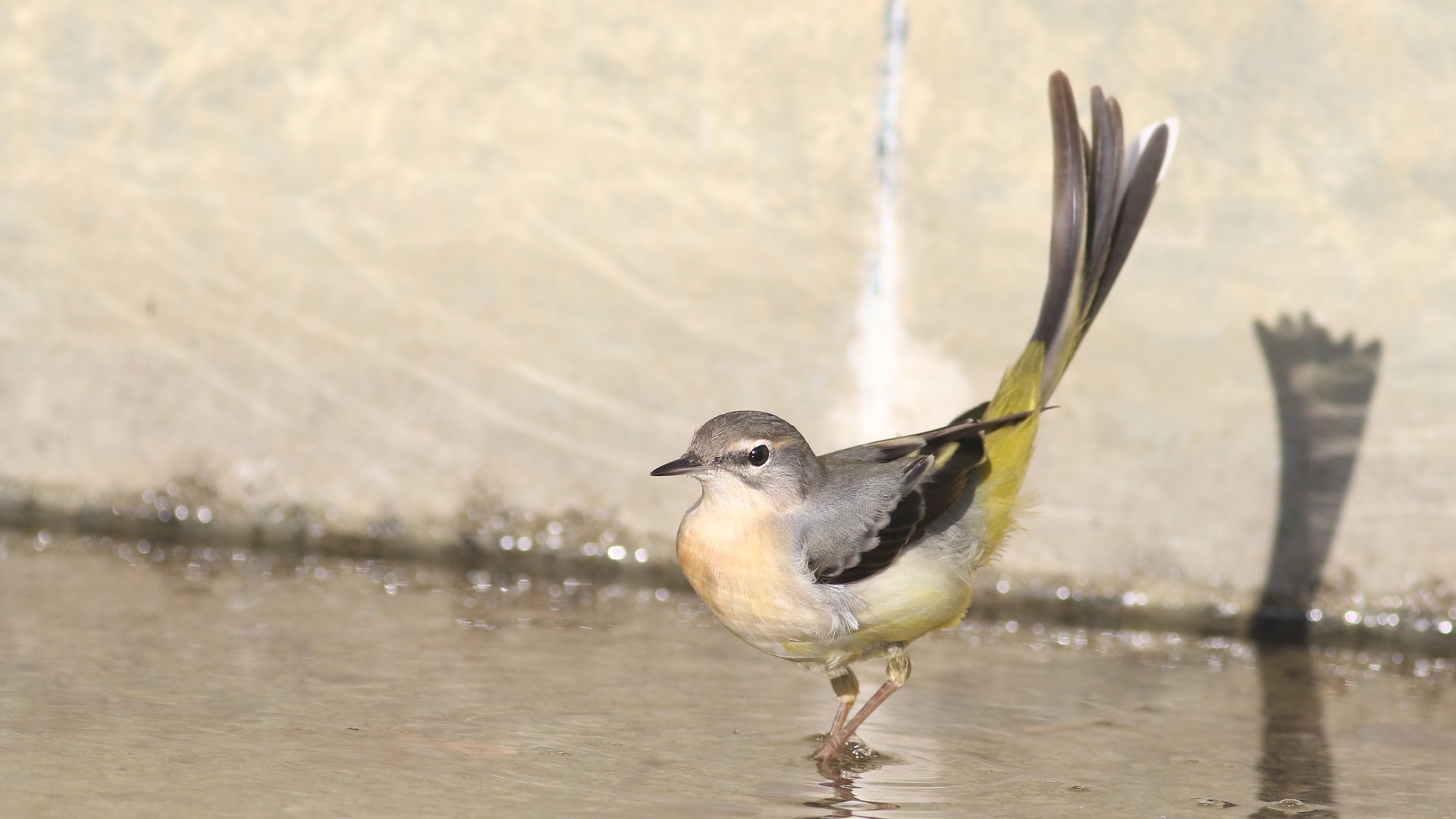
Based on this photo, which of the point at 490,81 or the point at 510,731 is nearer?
the point at 510,731

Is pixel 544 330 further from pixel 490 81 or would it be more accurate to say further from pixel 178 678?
pixel 178 678

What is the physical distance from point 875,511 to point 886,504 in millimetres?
37

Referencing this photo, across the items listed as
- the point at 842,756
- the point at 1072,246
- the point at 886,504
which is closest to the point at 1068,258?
the point at 1072,246

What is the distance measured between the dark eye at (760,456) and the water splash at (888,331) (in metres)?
1.98

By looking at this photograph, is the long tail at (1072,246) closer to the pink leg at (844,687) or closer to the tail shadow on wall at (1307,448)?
the pink leg at (844,687)

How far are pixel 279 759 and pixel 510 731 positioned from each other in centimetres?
63

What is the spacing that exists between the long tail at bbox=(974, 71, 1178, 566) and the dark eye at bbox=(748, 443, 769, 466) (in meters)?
0.66

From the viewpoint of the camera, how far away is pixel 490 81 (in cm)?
619

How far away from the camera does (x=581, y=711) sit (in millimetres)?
4246

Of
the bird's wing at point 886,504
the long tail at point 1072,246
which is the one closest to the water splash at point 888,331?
the long tail at point 1072,246

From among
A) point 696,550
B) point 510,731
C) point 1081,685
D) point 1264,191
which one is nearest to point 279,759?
point 510,731

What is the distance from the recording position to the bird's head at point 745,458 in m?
3.99

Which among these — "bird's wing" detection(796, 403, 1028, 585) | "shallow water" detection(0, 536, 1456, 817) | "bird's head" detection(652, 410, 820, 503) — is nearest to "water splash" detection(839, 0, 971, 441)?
"shallow water" detection(0, 536, 1456, 817)

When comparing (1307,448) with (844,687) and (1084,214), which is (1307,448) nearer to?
(1084,214)
